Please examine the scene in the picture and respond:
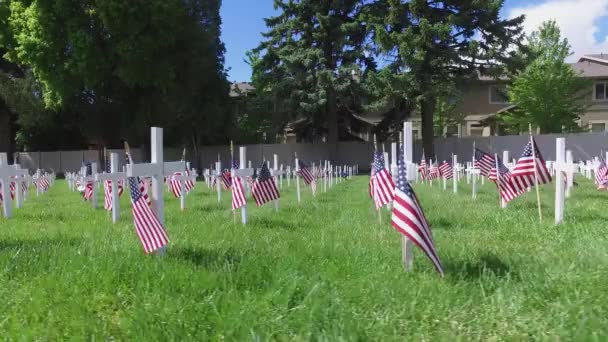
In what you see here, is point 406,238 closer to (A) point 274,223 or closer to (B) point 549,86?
(A) point 274,223

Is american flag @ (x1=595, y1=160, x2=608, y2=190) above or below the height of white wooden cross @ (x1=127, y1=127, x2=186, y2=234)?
below

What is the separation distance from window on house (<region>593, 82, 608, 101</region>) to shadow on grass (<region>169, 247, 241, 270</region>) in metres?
49.8

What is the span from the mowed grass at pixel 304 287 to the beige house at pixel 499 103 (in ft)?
136

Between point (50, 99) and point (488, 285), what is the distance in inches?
1203

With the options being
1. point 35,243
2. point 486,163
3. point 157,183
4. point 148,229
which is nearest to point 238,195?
point 157,183

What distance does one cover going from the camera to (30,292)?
4.79 metres

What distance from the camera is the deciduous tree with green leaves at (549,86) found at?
40.7m

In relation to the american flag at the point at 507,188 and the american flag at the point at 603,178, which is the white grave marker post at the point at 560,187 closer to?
the american flag at the point at 507,188

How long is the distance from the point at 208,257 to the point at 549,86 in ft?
133

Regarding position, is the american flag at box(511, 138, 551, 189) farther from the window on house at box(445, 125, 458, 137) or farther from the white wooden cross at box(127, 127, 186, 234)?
the window on house at box(445, 125, 458, 137)

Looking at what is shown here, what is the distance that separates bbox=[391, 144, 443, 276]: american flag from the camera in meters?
5.11

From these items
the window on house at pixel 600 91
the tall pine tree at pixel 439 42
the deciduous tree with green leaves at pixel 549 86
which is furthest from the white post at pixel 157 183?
the window on house at pixel 600 91

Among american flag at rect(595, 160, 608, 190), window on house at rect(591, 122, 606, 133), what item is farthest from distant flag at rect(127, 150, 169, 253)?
window on house at rect(591, 122, 606, 133)

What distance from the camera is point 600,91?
4800 centimetres
